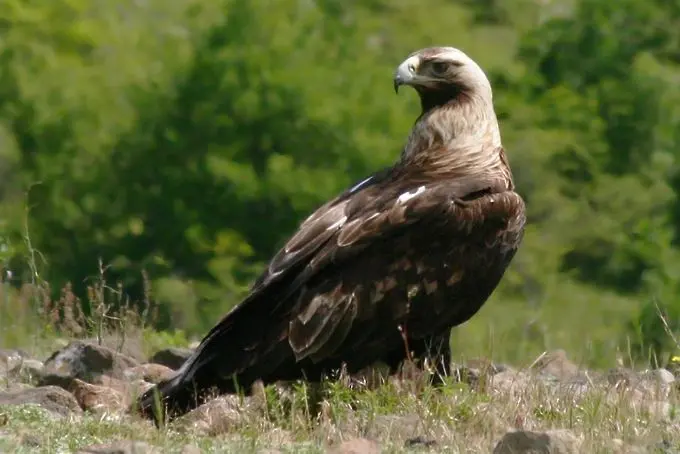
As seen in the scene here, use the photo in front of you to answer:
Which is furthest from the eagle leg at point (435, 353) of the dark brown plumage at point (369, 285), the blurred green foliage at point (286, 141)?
the blurred green foliage at point (286, 141)

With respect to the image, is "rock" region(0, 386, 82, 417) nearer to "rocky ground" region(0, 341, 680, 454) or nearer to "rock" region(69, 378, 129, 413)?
"rocky ground" region(0, 341, 680, 454)

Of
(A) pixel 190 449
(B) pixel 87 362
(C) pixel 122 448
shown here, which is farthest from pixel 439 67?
(C) pixel 122 448

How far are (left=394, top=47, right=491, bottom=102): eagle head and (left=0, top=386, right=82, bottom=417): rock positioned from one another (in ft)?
9.57

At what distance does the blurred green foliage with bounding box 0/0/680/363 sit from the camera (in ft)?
117

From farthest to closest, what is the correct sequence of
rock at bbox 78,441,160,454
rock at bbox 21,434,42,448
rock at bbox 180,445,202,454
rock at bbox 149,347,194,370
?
rock at bbox 149,347,194,370, rock at bbox 21,434,42,448, rock at bbox 180,445,202,454, rock at bbox 78,441,160,454

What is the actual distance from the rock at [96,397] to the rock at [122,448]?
189cm

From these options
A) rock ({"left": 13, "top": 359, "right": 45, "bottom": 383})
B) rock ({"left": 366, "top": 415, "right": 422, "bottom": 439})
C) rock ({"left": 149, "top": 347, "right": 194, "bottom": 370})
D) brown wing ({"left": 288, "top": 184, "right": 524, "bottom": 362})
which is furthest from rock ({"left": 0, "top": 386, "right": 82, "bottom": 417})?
rock ({"left": 149, "top": 347, "right": 194, "bottom": 370})

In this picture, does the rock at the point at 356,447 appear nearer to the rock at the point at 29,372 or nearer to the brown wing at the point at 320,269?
the brown wing at the point at 320,269

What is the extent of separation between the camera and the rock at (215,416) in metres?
8.54

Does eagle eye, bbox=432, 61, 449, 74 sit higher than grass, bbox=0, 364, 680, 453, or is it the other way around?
eagle eye, bbox=432, 61, 449, 74

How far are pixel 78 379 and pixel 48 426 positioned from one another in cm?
145

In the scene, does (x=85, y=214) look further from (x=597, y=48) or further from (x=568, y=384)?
(x=568, y=384)

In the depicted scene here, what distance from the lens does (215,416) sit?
876 centimetres

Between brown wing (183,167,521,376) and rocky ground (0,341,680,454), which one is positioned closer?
rocky ground (0,341,680,454)
